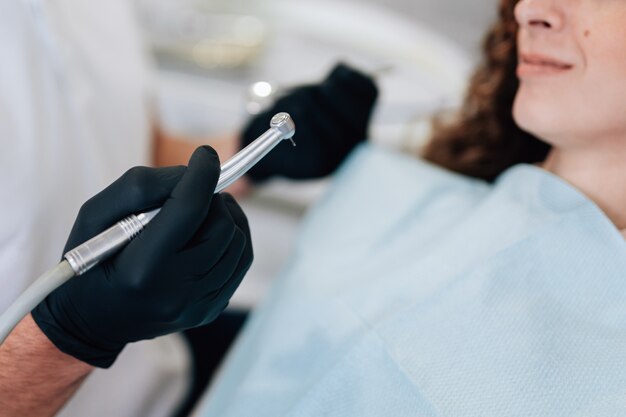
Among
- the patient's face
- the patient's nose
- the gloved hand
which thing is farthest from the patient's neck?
the gloved hand

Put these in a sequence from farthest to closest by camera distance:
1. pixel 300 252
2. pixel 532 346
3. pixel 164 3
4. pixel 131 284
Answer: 1. pixel 164 3
2. pixel 300 252
3. pixel 532 346
4. pixel 131 284

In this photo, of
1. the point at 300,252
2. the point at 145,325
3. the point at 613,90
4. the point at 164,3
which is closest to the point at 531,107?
the point at 613,90

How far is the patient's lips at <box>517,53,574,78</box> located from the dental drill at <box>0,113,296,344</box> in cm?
35

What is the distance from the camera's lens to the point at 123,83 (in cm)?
97

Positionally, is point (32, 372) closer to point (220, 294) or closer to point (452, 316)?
point (220, 294)

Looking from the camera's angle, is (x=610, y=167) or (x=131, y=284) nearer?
(x=131, y=284)

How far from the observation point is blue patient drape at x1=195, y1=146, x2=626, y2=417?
2.11 ft

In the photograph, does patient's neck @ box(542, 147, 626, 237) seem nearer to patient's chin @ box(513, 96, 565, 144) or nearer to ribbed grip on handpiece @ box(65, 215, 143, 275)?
patient's chin @ box(513, 96, 565, 144)

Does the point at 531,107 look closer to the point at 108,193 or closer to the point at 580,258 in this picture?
the point at 580,258

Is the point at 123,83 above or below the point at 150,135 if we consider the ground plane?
above

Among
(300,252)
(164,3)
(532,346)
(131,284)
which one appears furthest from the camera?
(164,3)

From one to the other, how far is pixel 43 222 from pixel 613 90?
25.2 inches

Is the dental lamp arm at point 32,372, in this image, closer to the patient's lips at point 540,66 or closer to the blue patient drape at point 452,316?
the blue patient drape at point 452,316

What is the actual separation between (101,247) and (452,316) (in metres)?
0.39
